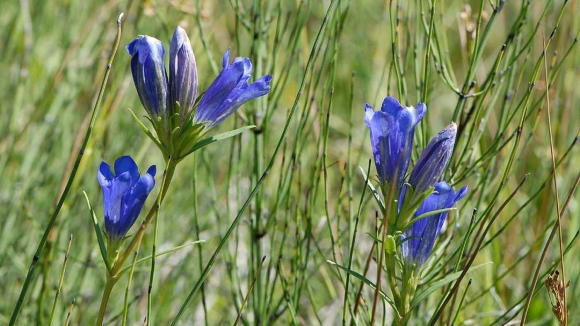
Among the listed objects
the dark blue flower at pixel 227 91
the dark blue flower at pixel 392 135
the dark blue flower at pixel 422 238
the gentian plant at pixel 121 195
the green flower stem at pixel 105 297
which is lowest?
the green flower stem at pixel 105 297

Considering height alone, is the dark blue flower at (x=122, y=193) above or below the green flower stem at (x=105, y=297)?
above

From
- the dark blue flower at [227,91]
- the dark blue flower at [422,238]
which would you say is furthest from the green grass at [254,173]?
the dark blue flower at [227,91]

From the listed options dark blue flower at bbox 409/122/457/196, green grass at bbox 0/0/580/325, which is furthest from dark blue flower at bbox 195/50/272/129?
green grass at bbox 0/0/580/325

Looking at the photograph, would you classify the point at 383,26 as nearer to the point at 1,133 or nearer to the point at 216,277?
the point at 216,277

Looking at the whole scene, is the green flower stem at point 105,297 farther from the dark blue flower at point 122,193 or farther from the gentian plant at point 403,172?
the gentian plant at point 403,172

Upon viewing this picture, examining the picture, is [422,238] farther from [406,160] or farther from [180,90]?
[180,90]

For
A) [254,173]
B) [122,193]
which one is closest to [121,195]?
[122,193]

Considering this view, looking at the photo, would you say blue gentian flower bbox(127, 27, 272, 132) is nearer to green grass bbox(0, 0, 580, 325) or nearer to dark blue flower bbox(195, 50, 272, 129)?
dark blue flower bbox(195, 50, 272, 129)
